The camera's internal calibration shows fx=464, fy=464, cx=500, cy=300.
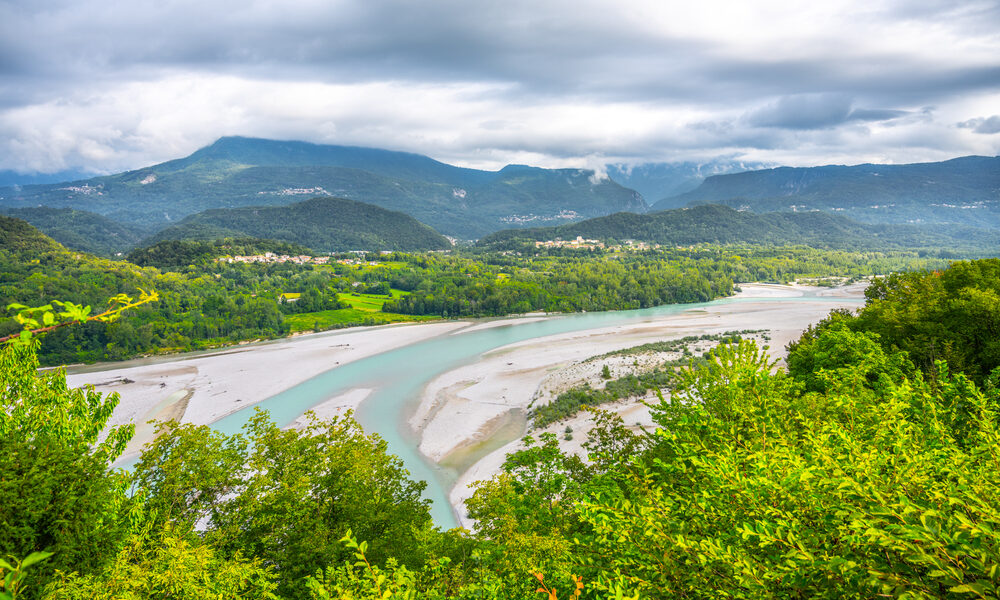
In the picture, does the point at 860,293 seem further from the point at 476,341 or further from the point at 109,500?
the point at 109,500

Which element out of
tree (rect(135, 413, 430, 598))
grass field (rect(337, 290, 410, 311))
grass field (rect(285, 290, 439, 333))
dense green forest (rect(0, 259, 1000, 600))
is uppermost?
dense green forest (rect(0, 259, 1000, 600))

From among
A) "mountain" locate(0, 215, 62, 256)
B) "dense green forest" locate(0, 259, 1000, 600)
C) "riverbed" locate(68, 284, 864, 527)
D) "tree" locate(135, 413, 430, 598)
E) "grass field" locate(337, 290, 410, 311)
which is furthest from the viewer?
"grass field" locate(337, 290, 410, 311)

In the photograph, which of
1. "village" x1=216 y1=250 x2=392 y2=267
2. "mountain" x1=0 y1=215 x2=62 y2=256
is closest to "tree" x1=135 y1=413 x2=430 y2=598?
"mountain" x1=0 y1=215 x2=62 y2=256

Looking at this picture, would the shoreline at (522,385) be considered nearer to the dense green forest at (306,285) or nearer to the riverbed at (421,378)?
the riverbed at (421,378)

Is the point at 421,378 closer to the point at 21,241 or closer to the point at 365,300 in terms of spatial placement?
the point at 365,300

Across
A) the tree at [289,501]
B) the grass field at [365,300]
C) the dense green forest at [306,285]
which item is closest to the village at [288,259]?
the dense green forest at [306,285]

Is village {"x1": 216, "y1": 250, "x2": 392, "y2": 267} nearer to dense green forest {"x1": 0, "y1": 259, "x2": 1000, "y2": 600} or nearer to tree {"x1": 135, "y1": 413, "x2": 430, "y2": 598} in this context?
tree {"x1": 135, "y1": 413, "x2": 430, "y2": 598}
